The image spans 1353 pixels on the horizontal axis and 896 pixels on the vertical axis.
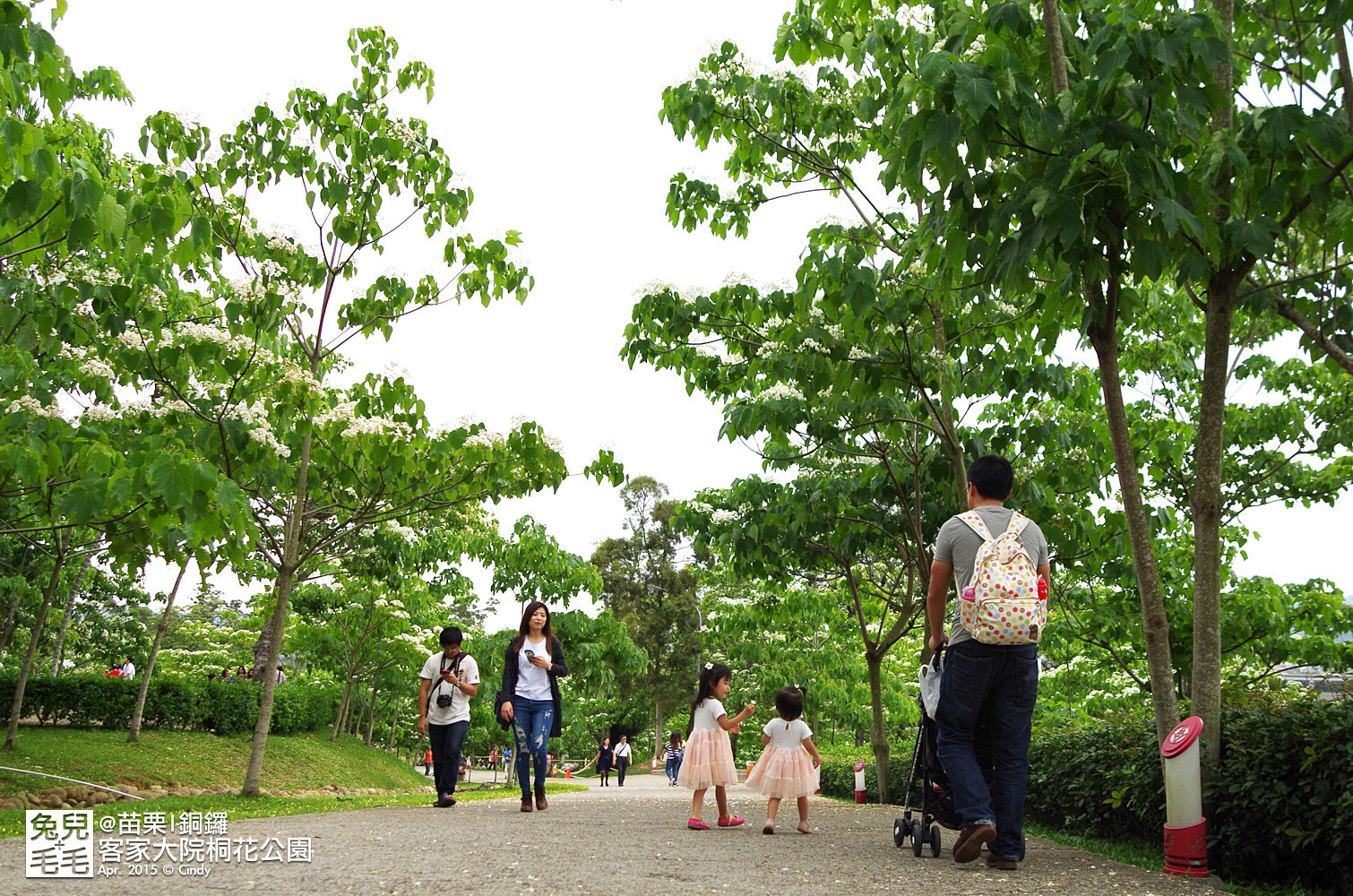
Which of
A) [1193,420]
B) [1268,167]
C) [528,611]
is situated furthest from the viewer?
[1193,420]

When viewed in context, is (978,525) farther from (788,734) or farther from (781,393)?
(781,393)

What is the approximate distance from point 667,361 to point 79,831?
7.92m

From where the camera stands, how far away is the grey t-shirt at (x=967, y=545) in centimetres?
516

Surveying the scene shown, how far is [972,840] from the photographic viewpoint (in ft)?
16.2

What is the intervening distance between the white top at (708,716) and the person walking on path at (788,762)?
414 mm

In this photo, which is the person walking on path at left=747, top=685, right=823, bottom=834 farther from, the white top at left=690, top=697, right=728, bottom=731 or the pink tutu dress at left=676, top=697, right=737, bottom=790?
A: the white top at left=690, top=697, right=728, bottom=731

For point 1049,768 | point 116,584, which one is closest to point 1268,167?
point 1049,768

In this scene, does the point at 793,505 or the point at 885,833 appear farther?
the point at 793,505

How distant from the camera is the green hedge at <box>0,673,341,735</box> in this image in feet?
57.2

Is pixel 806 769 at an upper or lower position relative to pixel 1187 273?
lower

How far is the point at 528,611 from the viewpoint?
9.04 meters

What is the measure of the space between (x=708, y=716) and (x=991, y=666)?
3.52m

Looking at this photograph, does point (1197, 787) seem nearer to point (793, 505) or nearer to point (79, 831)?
point (79, 831)

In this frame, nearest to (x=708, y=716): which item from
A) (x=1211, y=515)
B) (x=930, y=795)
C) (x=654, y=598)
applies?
(x=930, y=795)
